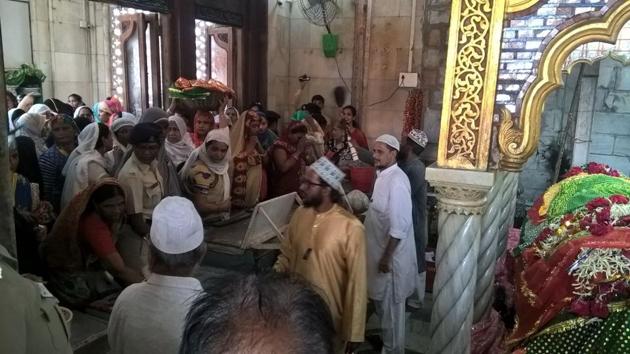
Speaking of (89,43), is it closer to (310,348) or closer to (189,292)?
(189,292)

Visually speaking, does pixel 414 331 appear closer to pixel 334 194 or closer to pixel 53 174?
pixel 334 194

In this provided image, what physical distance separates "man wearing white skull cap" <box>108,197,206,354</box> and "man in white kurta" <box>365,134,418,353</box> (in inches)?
75.9

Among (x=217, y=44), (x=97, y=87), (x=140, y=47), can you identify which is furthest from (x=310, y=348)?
(x=97, y=87)

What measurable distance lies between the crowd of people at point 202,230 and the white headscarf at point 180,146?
0.8 inches

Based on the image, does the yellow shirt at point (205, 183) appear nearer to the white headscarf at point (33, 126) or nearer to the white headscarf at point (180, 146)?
the white headscarf at point (180, 146)

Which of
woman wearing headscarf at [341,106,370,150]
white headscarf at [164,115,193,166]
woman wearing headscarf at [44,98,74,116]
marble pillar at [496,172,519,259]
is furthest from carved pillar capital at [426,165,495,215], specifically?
woman wearing headscarf at [44,98,74,116]

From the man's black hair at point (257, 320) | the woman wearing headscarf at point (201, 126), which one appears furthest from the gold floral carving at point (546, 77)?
the woman wearing headscarf at point (201, 126)

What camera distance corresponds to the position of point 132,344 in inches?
73.6

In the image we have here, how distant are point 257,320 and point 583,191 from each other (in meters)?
3.52

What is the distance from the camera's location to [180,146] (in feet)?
18.0

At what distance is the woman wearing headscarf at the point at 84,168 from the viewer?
377 cm

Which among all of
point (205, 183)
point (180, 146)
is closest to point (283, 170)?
point (205, 183)

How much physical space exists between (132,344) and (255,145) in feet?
11.4

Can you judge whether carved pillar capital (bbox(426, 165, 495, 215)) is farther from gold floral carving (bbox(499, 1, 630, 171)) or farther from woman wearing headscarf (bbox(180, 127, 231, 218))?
woman wearing headscarf (bbox(180, 127, 231, 218))
